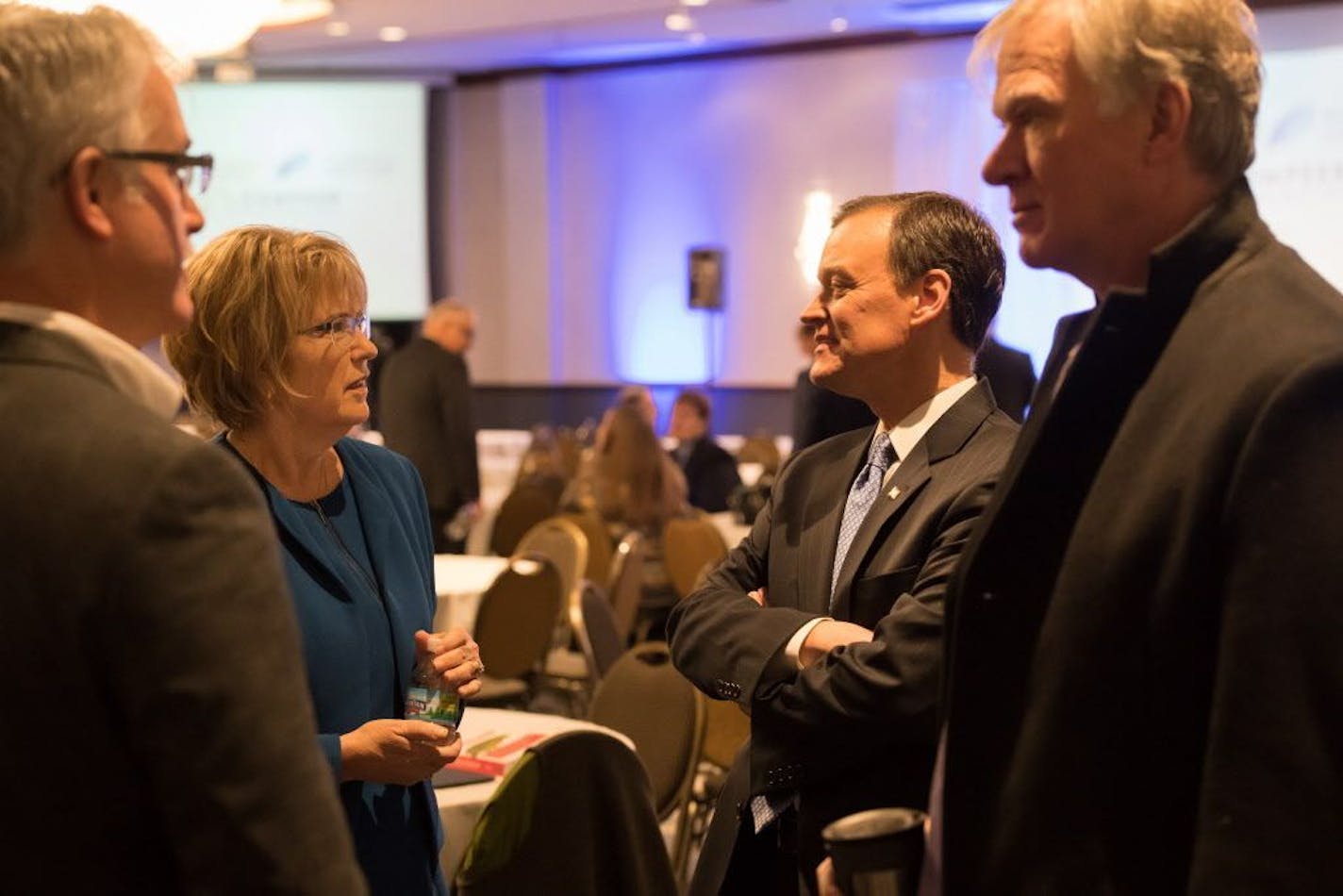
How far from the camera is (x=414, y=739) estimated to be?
6.77 feet

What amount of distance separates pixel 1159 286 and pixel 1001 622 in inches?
13.1

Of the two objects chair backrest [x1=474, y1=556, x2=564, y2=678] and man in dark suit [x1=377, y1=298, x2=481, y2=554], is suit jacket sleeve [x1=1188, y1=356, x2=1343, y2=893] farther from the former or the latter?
man in dark suit [x1=377, y1=298, x2=481, y2=554]

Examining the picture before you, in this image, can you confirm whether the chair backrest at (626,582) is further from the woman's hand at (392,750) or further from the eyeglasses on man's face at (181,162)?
the eyeglasses on man's face at (181,162)

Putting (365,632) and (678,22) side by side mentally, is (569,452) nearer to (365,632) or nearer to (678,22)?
(678,22)

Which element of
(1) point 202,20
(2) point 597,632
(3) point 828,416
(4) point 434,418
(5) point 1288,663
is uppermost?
(1) point 202,20

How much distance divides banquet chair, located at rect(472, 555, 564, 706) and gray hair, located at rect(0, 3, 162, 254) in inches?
150

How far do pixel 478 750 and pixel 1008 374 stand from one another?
6.13 ft

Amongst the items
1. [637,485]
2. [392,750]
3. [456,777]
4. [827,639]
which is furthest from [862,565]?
[637,485]

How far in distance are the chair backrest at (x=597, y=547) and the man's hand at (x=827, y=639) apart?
4.16 m

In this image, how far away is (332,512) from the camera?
2250 millimetres

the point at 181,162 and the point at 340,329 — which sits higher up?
the point at 181,162

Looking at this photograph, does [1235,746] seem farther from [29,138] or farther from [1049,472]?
[29,138]

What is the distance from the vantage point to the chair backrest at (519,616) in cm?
502

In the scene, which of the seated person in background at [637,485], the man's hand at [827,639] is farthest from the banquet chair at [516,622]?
the man's hand at [827,639]
